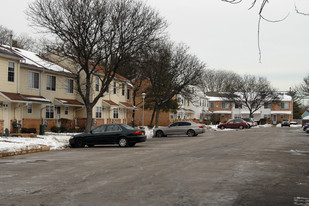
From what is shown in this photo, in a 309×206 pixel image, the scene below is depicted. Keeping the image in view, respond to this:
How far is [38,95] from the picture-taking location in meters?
34.2

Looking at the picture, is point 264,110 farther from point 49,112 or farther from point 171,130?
point 49,112

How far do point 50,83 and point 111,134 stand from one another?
53.8ft

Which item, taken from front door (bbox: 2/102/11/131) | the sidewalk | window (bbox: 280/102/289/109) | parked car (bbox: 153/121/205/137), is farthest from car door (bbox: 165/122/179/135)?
window (bbox: 280/102/289/109)

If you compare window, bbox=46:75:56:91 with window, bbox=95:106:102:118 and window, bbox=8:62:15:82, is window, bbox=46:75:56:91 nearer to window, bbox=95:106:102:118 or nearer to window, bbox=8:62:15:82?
window, bbox=8:62:15:82

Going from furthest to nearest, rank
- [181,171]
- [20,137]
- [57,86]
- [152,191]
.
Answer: [57,86] < [20,137] < [181,171] < [152,191]

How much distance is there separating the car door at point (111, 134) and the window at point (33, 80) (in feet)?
46.3

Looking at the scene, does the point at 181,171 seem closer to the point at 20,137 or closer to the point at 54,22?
the point at 20,137

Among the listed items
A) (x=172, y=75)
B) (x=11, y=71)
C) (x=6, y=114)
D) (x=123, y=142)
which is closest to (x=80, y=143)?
(x=123, y=142)

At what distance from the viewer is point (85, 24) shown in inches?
1121

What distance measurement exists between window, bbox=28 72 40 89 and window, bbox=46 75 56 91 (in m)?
1.41

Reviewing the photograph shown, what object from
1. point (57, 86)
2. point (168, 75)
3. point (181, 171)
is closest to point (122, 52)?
point (57, 86)

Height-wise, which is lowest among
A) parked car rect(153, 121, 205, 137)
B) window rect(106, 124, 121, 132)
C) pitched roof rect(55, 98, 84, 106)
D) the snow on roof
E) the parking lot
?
the parking lot

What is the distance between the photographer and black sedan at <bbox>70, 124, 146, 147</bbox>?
71.6 ft

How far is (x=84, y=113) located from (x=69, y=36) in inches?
517
